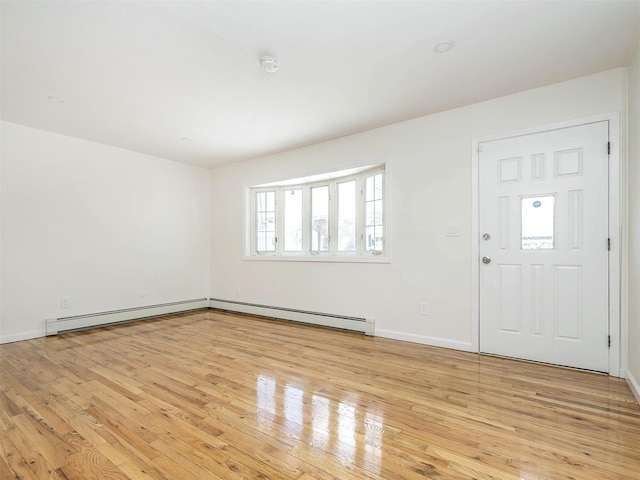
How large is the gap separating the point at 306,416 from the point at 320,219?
10.6ft

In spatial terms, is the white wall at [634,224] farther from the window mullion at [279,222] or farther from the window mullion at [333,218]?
the window mullion at [279,222]

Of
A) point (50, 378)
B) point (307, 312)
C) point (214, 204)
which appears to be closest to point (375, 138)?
point (307, 312)

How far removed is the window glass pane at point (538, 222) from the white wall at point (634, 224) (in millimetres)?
516

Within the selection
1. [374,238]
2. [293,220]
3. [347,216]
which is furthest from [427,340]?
[293,220]

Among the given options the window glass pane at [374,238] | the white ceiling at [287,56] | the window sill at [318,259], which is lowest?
the window sill at [318,259]

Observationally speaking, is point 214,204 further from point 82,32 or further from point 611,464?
point 611,464

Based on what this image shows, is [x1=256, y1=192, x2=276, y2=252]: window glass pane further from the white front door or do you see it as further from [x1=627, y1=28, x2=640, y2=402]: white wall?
[x1=627, y1=28, x2=640, y2=402]: white wall

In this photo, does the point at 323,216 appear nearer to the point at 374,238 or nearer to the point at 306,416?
the point at 374,238

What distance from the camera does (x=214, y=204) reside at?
586cm

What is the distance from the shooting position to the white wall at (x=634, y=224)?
88.7 inches

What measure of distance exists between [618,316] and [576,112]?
1.75 metres

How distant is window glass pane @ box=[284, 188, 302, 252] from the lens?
5113 mm

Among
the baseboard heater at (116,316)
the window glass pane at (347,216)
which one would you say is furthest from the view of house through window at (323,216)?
the baseboard heater at (116,316)

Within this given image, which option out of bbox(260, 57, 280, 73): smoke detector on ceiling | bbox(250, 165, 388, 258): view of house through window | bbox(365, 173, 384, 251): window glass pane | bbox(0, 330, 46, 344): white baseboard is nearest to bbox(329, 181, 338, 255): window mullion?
bbox(250, 165, 388, 258): view of house through window
